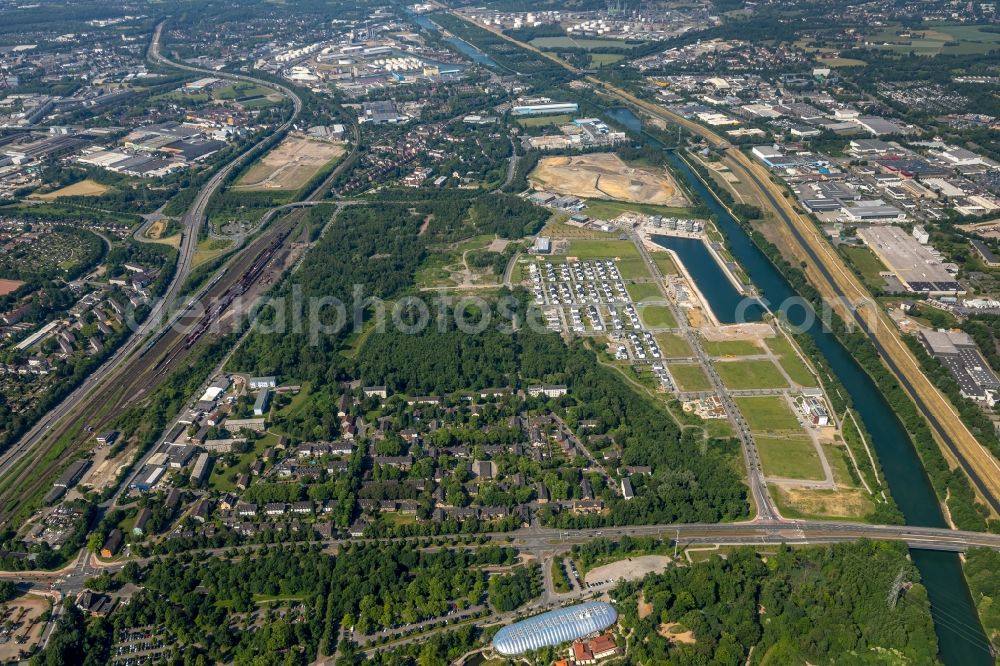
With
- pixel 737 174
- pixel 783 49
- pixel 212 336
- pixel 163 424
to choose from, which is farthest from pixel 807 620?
pixel 783 49

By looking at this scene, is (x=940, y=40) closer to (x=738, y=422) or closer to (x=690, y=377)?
Answer: (x=690, y=377)

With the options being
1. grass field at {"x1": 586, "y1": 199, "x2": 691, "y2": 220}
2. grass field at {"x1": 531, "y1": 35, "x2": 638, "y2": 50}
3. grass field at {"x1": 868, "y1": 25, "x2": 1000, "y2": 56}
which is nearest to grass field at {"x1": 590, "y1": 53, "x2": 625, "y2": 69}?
grass field at {"x1": 531, "y1": 35, "x2": 638, "y2": 50}

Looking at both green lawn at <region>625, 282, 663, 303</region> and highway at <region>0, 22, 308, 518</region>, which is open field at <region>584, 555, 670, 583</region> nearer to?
green lawn at <region>625, 282, 663, 303</region>

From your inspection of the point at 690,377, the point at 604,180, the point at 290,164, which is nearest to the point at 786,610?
the point at 690,377

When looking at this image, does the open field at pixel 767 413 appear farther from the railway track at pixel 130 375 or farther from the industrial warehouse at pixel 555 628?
the railway track at pixel 130 375

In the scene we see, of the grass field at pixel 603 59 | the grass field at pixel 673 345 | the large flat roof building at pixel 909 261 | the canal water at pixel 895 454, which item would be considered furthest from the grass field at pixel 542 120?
the grass field at pixel 673 345
